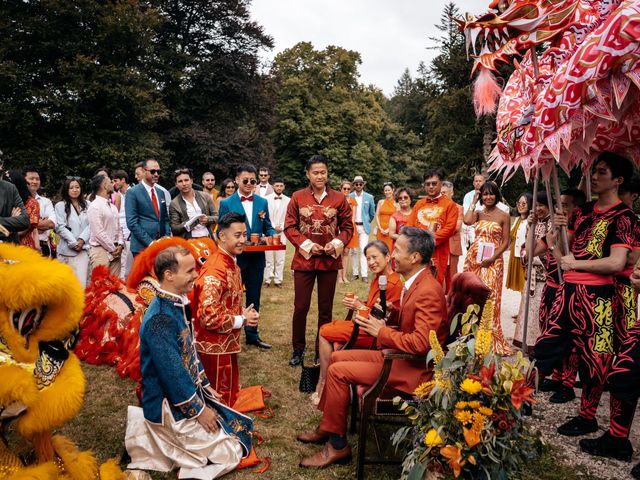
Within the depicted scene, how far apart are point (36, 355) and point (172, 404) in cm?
107

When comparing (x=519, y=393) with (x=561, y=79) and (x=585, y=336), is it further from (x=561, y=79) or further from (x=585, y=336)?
(x=561, y=79)

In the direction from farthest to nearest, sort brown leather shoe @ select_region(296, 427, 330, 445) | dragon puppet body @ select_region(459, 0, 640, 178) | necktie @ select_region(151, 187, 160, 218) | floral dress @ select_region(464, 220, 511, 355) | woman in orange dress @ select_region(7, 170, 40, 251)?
necktie @ select_region(151, 187, 160, 218)
floral dress @ select_region(464, 220, 511, 355)
woman in orange dress @ select_region(7, 170, 40, 251)
brown leather shoe @ select_region(296, 427, 330, 445)
dragon puppet body @ select_region(459, 0, 640, 178)

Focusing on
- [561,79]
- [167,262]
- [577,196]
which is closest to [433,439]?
[167,262]

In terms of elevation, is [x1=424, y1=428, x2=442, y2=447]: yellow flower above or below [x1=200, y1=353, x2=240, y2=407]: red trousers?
above

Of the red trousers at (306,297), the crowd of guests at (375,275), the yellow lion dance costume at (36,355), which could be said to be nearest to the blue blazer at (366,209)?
the crowd of guests at (375,275)

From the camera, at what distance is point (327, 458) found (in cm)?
326

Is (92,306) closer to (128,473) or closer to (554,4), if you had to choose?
(128,473)

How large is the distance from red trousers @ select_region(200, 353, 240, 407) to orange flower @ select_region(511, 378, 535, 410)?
2.45m

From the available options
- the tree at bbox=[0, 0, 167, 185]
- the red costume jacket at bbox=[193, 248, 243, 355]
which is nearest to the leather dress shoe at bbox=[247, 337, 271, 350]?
the red costume jacket at bbox=[193, 248, 243, 355]

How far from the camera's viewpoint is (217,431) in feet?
10.6

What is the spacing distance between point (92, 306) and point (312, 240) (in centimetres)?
275

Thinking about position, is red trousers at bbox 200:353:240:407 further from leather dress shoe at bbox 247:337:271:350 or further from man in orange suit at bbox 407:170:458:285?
man in orange suit at bbox 407:170:458:285

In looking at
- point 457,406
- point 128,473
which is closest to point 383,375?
point 457,406

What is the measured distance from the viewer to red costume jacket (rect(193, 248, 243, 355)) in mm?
3729
